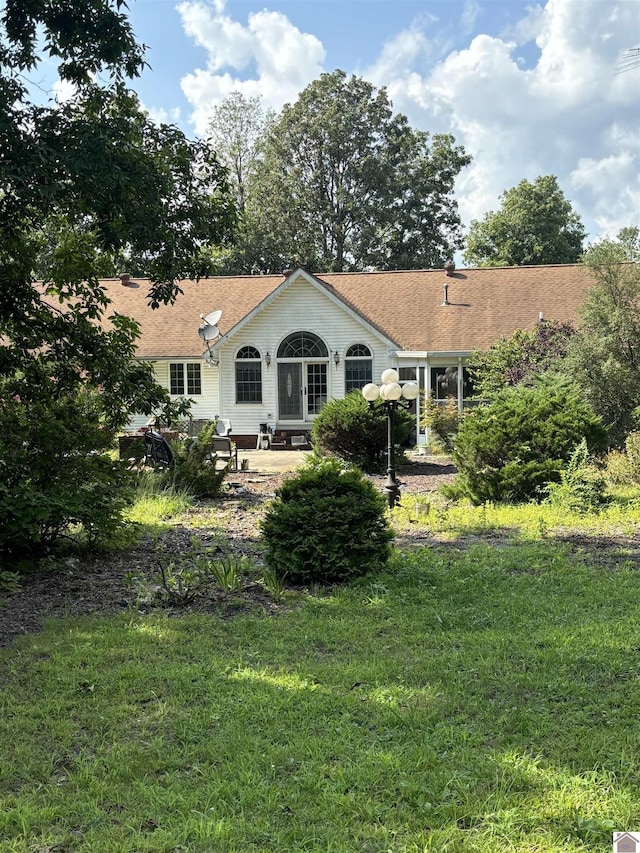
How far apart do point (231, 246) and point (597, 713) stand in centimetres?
676

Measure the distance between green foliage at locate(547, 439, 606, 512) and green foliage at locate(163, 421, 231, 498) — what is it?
564 cm

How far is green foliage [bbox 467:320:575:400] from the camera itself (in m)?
16.8

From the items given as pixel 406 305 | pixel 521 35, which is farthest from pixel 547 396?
pixel 406 305

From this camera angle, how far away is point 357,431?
15.6 meters

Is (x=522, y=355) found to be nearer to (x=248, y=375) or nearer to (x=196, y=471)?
(x=248, y=375)

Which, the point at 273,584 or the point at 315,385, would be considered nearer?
the point at 273,584

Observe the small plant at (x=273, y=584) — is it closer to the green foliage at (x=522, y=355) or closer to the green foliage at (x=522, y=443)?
the green foliage at (x=522, y=443)

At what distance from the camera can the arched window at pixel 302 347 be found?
2289 centimetres

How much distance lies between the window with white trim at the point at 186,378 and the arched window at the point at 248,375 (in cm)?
147

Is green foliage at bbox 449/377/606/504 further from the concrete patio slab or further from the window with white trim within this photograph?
the window with white trim

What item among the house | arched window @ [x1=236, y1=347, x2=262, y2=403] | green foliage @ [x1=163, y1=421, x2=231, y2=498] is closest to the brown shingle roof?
the house

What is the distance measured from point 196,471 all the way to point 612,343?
866cm

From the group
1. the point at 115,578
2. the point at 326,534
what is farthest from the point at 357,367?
the point at 326,534

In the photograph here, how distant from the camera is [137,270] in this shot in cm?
827
